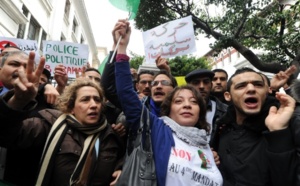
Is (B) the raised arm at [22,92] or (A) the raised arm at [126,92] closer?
(B) the raised arm at [22,92]

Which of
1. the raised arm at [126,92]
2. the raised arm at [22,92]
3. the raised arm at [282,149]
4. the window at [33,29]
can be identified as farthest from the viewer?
the window at [33,29]

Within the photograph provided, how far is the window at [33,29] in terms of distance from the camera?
11188 millimetres

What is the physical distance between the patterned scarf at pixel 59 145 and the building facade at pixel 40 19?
7699 millimetres

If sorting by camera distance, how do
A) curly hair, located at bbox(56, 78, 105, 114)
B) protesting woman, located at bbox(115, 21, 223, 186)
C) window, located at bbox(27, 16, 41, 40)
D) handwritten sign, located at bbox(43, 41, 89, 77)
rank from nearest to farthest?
protesting woman, located at bbox(115, 21, 223, 186), curly hair, located at bbox(56, 78, 105, 114), handwritten sign, located at bbox(43, 41, 89, 77), window, located at bbox(27, 16, 41, 40)

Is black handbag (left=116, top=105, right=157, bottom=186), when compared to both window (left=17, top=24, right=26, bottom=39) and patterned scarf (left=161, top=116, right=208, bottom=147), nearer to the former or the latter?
patterned scarf (left=161, top=116, right=208, bottom=147)

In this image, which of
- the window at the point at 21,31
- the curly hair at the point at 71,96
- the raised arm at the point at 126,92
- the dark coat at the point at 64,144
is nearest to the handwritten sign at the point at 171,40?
the curly hair at the point at 71,96

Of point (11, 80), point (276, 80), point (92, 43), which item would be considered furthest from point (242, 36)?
point (92, 43)

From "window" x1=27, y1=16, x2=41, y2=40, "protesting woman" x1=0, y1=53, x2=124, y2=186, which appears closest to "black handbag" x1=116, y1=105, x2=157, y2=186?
"protesting woman" x1=0, y1=53, x2=124, y2=186

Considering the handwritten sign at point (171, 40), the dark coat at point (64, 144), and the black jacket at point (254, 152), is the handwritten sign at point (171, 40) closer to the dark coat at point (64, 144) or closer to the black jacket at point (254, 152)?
the black jacket at point (254, 152)

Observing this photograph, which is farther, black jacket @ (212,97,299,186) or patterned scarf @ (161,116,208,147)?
patterned scarf @ (161,116,208,147)

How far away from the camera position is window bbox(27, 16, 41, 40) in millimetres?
→ 11188

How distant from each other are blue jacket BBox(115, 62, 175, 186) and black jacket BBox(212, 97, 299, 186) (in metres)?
Result: 0.47

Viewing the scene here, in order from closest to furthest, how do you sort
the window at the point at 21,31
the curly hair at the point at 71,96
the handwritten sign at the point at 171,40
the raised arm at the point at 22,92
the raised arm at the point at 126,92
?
the raised arm at the point at 22,92
the raised arm at the point at 126,92
the curly hair at the point at 71,96
the handwritten sign at the point at 171,40
the window at the point at 21,31

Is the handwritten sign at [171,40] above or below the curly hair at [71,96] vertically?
above
